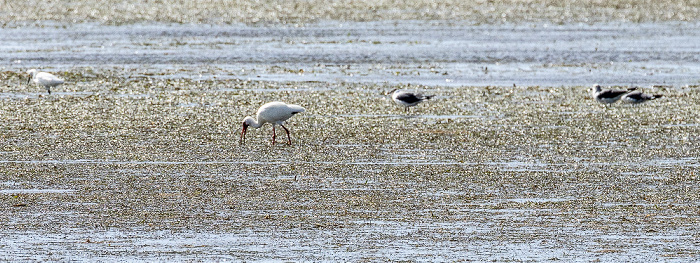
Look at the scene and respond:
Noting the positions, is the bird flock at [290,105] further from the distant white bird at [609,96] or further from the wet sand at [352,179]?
the wet sand at [352,179]

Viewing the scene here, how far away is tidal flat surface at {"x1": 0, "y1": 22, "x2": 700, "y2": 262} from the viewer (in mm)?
8617

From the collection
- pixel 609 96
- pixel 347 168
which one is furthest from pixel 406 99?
pixel 347 168

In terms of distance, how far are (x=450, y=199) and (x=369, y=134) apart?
4240 mm

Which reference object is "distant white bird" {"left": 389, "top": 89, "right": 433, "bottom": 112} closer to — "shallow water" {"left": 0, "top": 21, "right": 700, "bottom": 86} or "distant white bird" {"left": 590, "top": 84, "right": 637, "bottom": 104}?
"distant white bird" {"left": 590, "top": 84, "right": 637, "bottom": 104}

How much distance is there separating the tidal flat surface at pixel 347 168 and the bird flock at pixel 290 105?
0.24m

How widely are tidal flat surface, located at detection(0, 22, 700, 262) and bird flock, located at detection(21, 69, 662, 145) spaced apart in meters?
0.24

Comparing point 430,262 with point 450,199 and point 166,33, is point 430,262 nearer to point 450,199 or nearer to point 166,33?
point 450,199

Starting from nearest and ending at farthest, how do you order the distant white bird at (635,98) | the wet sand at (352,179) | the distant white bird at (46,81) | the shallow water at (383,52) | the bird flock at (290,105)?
the wet sand at (352,179), the bird flock at (290,105), the distant white bird at (635,98), the distant white bird at (46,81), the shallow water at (383,52)

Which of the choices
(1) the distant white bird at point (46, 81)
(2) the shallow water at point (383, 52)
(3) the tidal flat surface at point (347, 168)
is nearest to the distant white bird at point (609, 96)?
(3) the tidal flat surface at point (347, 168)

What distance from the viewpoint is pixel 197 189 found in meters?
10.7

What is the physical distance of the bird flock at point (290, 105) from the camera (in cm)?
1438

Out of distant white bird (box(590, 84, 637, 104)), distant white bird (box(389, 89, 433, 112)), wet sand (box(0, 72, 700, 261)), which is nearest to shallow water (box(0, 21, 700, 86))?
distant white bird (box(590, 84, 637, 104))

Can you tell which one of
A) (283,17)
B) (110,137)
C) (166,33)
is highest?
(283,17)

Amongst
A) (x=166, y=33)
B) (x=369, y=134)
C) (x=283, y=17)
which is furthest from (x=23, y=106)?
(x=283, y=17)
